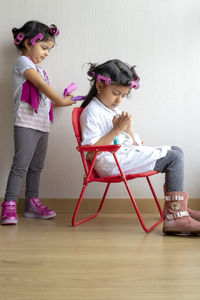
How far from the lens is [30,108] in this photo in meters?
2.17

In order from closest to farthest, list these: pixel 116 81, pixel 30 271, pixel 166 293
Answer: pixel 166 293
pixel 30 271
pixel 116 81

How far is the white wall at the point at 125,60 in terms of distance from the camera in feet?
7.84

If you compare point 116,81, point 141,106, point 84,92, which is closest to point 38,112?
point 84,92

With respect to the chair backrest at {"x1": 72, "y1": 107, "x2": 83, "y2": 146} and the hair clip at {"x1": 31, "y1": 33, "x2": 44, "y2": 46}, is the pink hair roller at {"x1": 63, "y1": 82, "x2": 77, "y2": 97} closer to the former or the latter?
the chair backrest at {"x1": 72, "y1": 107, "x2": 83, "y2": 146}

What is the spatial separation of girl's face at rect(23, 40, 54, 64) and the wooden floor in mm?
1014

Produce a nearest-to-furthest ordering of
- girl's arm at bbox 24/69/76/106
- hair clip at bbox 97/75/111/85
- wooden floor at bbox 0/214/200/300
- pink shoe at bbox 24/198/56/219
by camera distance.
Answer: wooden floor at bbox 0/214/200/300, hair clip at bbox 97/75/111/85, girl's arm at bbox 24/69/76/106, pink shoe at bbox 24/198/56/219

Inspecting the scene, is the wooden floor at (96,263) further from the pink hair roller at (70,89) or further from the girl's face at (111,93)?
the pink hair roller at (70,89)

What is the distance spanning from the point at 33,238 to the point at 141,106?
117cm

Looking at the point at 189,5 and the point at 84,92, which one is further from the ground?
the point at 189,5

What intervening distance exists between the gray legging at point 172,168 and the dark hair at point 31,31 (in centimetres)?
102

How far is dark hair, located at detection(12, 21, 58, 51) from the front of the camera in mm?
2152

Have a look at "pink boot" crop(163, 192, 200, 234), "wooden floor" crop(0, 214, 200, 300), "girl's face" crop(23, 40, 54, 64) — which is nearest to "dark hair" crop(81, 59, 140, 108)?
"girl's face" crop(23, 40, 54, 64)

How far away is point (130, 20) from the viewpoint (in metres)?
2.39

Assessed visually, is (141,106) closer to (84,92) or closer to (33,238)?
(84,92)
